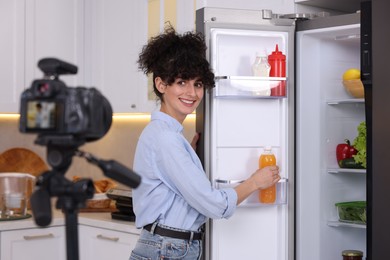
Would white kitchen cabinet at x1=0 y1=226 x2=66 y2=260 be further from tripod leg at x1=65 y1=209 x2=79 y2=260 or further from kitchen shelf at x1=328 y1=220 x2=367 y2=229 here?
tripod leg at x1=65 y1=209 x2=79 y2=260

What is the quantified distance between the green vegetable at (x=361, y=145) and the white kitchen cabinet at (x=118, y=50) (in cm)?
107

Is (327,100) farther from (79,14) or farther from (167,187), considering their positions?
(79,14)

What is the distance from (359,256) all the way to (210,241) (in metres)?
0.56

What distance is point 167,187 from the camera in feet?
7.55

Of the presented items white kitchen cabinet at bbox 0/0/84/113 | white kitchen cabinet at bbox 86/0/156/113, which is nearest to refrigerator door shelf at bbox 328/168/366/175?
white kitchen cabinet at bbox 86/0/156/113

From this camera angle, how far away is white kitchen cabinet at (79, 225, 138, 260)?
125 inches

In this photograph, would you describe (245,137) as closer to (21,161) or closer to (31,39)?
(31,39)

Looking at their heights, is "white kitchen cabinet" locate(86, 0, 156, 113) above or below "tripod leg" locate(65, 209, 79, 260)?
above

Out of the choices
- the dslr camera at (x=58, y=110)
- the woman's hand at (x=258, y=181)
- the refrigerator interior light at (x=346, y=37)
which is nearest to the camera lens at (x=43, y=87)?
the dslr camera at (x=58, y=110)

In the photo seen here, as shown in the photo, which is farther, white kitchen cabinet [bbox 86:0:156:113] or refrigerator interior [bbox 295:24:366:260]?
white kitchen cabinet [bbox 86:0:156:113]

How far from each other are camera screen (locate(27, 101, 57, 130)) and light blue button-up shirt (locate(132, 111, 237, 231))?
104cm

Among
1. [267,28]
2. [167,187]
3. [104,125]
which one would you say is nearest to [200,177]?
[167,187]

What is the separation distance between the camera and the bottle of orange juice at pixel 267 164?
2592 mm

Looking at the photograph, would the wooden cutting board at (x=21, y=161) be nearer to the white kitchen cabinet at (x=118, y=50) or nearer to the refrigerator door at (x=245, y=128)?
the white kitchen cabinet at (x=118, y=50)
